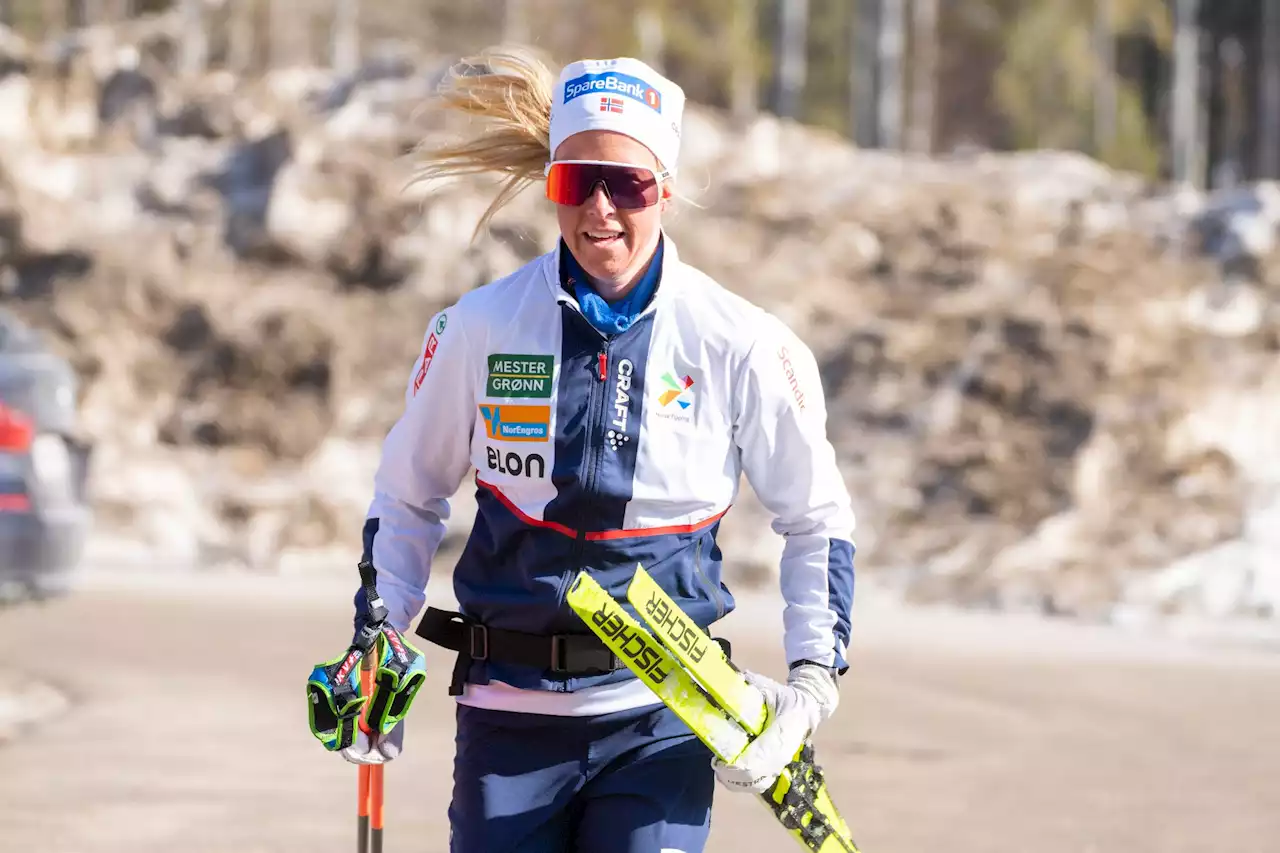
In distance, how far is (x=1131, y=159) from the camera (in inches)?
1565

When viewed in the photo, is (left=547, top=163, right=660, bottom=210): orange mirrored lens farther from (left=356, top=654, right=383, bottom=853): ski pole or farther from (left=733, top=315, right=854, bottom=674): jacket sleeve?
(left=356, top=654, right=383, bottom=853): ski pole

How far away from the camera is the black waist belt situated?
342 cm

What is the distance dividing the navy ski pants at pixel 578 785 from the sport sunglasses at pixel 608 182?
34.5 inches

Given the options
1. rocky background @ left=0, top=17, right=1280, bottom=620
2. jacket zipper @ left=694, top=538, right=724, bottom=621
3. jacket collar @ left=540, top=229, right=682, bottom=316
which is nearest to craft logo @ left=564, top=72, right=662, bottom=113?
jacket collar @ left=540, top=229, right=682, bottom=316

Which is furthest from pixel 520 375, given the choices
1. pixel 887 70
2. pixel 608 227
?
pixel 887 70

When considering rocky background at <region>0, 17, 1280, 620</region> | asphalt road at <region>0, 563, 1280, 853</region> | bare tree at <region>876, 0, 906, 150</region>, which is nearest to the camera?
asphalt road at <region>0, 563, 1280, 853</region>

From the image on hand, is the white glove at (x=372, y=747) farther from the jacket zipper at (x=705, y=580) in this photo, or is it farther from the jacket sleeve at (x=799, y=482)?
the jacket sleeve at (x=799, y=482)

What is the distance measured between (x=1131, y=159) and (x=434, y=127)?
73.6 feet

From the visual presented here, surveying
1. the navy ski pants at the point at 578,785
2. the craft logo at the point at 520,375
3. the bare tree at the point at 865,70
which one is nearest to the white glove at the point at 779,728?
the navy ski pants at the point at 578,785

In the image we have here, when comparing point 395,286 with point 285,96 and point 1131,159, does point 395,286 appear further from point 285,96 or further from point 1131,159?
point 1131,159

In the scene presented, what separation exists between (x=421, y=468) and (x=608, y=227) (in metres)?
0.58

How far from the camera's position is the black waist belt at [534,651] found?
11.2 ft

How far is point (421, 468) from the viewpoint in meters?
3.67

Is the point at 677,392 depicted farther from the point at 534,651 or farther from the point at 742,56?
the point at 742,56
